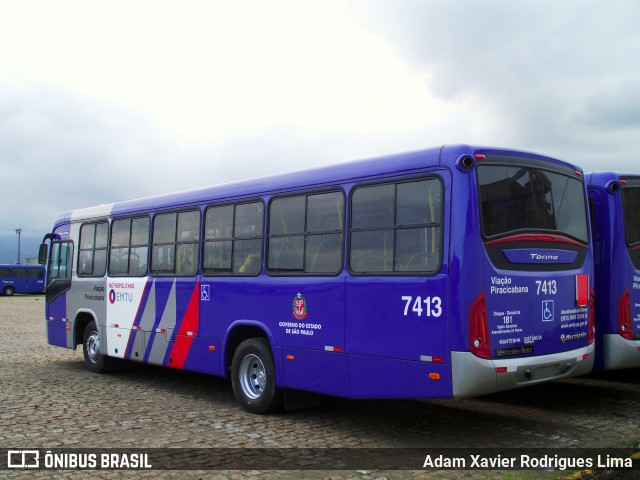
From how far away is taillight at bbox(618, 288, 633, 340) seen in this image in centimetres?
902

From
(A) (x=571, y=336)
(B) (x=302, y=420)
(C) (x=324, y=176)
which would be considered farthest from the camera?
(B) (x=302, y=420)

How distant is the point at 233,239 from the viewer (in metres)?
9.80

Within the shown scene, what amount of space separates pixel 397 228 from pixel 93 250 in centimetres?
778

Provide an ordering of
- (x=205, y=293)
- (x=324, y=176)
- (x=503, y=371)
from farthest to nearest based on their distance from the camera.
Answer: (x=205, y=293), (x=324, y=176), (x=503, y=371)

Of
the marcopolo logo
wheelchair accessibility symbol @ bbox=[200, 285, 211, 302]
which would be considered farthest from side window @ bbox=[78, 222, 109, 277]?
the marcopolo logo

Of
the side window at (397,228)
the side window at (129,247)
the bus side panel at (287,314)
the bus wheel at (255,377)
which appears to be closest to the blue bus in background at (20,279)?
the side window at (129,247)

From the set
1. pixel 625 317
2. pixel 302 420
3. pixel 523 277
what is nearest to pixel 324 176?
pixel 523 277

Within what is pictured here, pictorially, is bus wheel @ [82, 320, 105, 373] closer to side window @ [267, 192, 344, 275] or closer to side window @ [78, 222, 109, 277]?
side window @ [78, 222, 109, 277]

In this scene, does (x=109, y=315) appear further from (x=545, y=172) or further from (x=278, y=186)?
(x=545, y=172)

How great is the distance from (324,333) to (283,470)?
1.91 metres

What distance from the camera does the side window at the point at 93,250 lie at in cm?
1294

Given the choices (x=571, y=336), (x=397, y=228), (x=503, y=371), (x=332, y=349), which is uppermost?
(x=397, y=228)

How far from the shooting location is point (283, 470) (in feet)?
21.5

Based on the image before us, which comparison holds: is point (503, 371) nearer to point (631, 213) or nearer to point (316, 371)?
point (316, 371)
